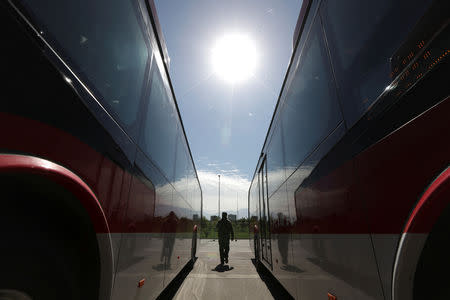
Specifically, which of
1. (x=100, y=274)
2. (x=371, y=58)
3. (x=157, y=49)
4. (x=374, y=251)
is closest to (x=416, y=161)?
(x=374, y=251)

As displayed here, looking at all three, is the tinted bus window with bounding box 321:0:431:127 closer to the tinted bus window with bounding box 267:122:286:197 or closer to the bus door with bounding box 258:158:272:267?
the tinted bus window with bounding box 267:122:286:197

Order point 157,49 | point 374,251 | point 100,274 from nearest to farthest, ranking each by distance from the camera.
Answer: point 374,251, point 100,274, point 157,49

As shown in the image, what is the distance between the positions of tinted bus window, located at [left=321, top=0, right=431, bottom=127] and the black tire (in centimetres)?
191

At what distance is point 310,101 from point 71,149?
7.50 ft

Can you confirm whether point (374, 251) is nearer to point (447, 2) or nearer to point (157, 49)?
point (447, 2)

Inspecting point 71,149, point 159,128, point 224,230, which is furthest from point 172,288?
point 71,149

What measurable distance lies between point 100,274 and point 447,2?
2.31 metres

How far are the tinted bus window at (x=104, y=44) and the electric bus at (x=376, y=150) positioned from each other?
1.77m

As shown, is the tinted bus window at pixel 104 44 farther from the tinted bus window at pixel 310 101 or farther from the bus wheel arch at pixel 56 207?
the tinted bus window at pixel 310 101

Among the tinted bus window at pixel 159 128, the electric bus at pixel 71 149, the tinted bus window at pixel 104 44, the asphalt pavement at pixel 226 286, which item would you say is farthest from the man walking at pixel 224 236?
the tinted bus window at pixel 104 44

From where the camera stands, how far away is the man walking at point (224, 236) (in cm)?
855

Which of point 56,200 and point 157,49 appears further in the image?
point 157,49

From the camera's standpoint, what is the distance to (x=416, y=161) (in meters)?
1.23

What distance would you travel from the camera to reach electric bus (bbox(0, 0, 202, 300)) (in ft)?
3.59
